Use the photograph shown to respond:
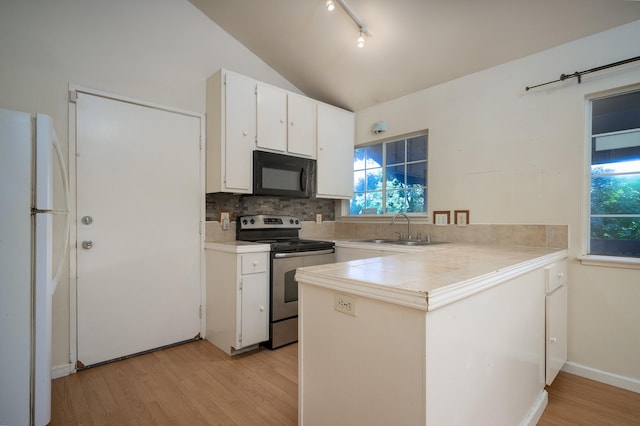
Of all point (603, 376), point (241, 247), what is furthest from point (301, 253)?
point (603, 376)

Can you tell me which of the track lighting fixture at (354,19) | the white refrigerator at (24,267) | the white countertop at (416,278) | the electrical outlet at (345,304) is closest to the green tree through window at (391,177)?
the track lighting fixture at (354,19)

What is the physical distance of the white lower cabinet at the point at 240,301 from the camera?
2539 mm

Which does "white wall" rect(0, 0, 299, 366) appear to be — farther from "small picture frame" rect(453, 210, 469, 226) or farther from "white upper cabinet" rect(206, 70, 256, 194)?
"small picture frame" rect(453, 210, 469, 226)

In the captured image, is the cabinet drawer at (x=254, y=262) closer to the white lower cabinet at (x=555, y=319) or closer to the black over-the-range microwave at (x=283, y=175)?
the black over-the-range microwave at (x=283, y=175)

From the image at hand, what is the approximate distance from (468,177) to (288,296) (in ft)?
6.46

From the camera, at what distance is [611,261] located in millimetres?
2145

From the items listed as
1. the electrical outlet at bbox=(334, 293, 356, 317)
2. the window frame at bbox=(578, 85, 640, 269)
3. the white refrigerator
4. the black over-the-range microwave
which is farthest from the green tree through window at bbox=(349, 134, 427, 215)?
the white refrigerator

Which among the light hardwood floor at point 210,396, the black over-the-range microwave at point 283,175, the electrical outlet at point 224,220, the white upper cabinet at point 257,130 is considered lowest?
the light hardwood floor at point 210,396

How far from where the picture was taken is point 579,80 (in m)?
2.27

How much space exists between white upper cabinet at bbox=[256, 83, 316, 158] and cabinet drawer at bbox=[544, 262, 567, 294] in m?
2.35

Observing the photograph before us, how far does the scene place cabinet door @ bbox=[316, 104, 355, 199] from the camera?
11.5ft

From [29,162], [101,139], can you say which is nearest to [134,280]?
[101,139]

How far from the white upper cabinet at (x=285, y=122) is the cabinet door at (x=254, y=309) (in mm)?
1266

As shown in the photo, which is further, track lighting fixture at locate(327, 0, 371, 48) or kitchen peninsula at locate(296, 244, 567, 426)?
track lighting fixture at locate(327, 0, 371, 48)
